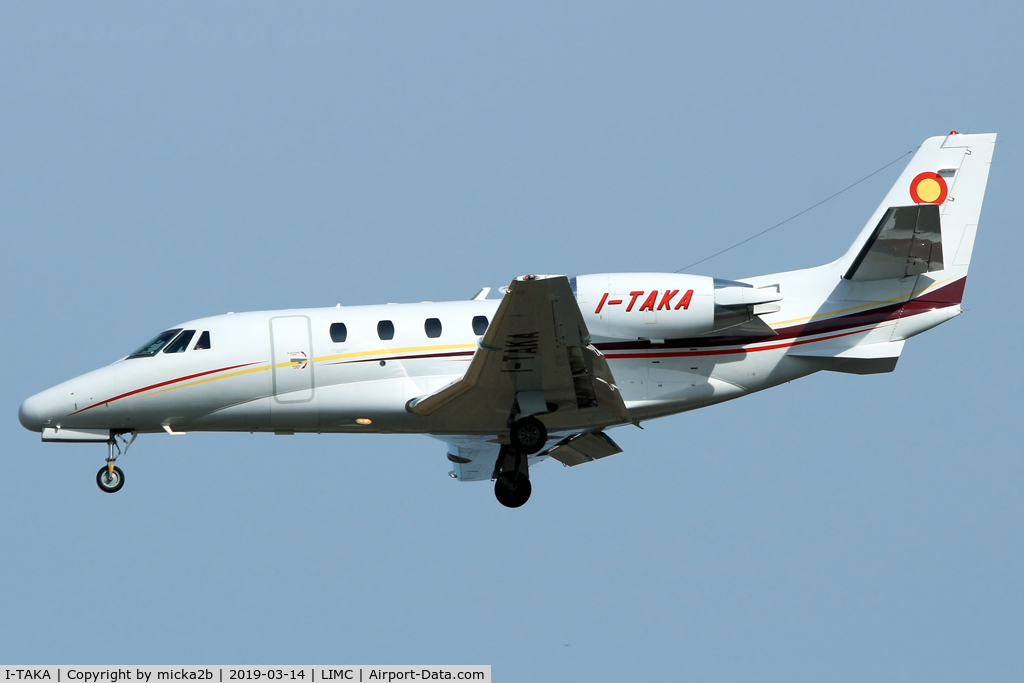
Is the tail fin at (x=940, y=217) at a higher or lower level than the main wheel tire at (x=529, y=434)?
higher

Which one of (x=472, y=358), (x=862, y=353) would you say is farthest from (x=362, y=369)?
(x=862, y=353)

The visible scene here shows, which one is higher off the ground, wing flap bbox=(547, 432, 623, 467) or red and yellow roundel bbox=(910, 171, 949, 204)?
red and yellow roundel bbox=(910, 171, 949, 204)

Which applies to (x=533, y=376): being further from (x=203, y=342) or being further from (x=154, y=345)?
(x=154, y=345)

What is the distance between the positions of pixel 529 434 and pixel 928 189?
26.8ft

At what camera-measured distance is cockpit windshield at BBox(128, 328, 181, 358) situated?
20938 millimetres

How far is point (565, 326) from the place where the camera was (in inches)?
720

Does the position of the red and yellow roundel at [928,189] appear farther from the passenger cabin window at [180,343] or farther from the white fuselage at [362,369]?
the passenger cabin window at [180,343]

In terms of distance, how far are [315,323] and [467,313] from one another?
8.11ft

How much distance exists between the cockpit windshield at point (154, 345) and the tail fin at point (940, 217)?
36.6ft

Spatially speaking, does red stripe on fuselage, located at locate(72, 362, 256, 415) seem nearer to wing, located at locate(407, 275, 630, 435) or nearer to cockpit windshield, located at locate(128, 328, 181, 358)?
cockpit windshield, located at locate(128, 328, 181, 358)

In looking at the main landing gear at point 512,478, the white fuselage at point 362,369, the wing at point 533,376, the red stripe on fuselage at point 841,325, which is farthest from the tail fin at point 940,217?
the main landing gear at point 512,478

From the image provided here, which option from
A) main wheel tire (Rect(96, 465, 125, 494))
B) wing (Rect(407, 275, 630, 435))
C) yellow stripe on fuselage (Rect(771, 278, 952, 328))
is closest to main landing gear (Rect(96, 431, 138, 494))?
main wheel tire (Rect(96, 465, 125, 494))

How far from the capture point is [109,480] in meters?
21.1

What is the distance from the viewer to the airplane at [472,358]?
19812 millimetres
